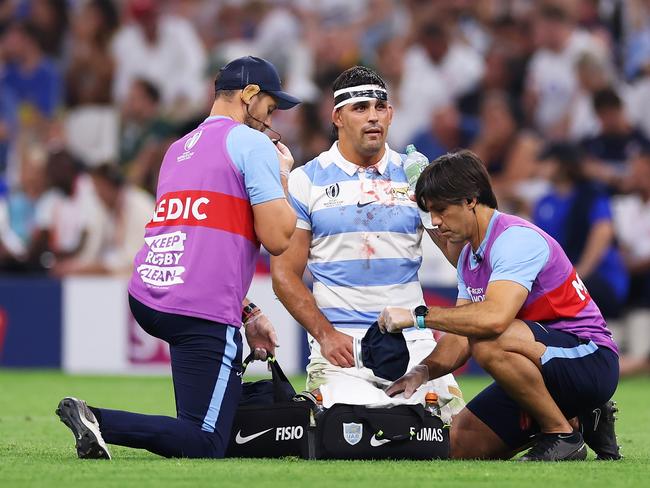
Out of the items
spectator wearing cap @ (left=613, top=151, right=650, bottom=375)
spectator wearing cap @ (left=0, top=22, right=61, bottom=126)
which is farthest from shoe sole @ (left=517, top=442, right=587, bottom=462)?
spectator wearing cap @ (left=0, top=22, right=61, bottom=126)

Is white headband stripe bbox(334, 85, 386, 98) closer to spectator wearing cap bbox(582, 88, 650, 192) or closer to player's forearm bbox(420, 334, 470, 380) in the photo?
player's forearm bbox(420, 334, 470, 380)

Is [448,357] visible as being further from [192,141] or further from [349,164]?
[192,141]

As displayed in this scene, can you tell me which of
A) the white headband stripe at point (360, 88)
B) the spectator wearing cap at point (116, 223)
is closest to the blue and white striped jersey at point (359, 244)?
the white headband stripe at point (360, 88)

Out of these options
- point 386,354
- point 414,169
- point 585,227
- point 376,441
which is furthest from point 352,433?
point 585,227

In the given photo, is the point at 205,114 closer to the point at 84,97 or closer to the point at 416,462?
the point at 84,97

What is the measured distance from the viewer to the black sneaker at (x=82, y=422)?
6.12m

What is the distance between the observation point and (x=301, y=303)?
7.24 metres

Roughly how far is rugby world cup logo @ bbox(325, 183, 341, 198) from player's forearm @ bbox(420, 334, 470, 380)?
101 centimetres

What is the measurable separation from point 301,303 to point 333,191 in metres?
0.66

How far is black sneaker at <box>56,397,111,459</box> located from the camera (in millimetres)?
6117

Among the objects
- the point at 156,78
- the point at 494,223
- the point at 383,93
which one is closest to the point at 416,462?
the point at 494,223

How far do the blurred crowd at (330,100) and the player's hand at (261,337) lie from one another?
686 cm

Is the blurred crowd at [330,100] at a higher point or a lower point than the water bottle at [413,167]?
higher

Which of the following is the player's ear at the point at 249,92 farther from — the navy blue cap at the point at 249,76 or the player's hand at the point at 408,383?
the player's hand at the point at 408,383
